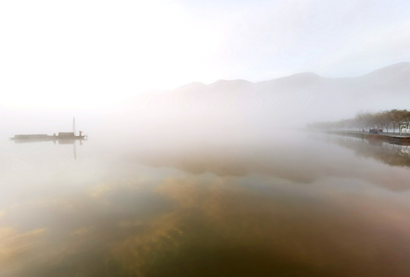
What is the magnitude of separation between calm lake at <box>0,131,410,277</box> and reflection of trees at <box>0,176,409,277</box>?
6 centimetres

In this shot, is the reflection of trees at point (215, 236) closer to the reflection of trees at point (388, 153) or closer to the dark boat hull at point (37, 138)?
the reflection of trees at point (388, 153)

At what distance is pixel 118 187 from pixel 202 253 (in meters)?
14.9

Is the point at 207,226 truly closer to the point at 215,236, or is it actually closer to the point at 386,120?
the point at 215,236

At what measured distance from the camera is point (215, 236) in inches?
479

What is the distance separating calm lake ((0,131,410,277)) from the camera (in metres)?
9.78

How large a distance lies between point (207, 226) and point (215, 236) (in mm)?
1284

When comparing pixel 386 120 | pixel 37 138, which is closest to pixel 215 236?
pixel 386 120

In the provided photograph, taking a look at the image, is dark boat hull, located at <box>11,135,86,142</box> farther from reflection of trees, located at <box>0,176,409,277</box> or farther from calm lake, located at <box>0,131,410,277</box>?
Result: reflection of trees, located at <box>0,176,409,277</box>

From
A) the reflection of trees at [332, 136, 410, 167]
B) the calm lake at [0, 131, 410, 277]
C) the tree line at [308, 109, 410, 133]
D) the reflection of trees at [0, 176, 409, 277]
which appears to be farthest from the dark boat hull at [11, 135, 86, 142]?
the tree line at [308, 109, 410, 133]

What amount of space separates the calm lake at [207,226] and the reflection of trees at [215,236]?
6cm

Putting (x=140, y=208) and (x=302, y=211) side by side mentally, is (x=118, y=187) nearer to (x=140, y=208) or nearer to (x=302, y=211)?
(x=140, y=208)

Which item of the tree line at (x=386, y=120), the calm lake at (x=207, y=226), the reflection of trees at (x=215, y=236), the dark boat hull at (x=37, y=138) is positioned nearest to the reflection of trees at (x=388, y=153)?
the calm lake at (x=207, y=226)

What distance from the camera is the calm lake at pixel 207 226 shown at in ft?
32.1

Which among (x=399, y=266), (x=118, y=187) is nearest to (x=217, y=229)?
(x=399, y=266)
